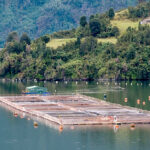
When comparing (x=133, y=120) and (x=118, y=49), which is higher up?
(x=118, y=49)

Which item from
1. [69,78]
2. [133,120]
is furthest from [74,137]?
[69,78]

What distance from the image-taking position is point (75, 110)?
334ft

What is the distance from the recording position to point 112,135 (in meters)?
84.4

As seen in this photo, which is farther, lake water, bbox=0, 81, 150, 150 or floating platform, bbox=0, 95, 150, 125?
floating platform, bbox=0, 95, 150, 125

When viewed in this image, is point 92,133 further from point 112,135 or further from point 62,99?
point 62,99

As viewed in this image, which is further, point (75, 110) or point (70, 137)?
point (75, 110)

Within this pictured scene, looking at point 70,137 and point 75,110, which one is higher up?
point 75,110

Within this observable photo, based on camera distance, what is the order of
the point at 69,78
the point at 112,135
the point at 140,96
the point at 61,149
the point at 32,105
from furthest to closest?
1. the point at 69,78
2. the point at 140,96
3. the point at 32,105
4. the point at 112,135
5. the point at 61,149

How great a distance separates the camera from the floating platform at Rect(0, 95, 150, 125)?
298 ft

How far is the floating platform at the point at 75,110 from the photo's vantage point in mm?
90875

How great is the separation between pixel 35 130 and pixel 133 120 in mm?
11959

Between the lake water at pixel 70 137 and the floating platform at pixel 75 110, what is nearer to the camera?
the lake water at pixel 70 137

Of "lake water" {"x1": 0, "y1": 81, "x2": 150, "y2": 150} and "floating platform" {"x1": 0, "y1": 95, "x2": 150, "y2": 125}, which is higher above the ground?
"floating platform" {"x1": 0, "y1": 95, "x2": 150, "y2": 125}

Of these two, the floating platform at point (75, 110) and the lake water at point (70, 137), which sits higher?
the floating platform at point (75, 110)
